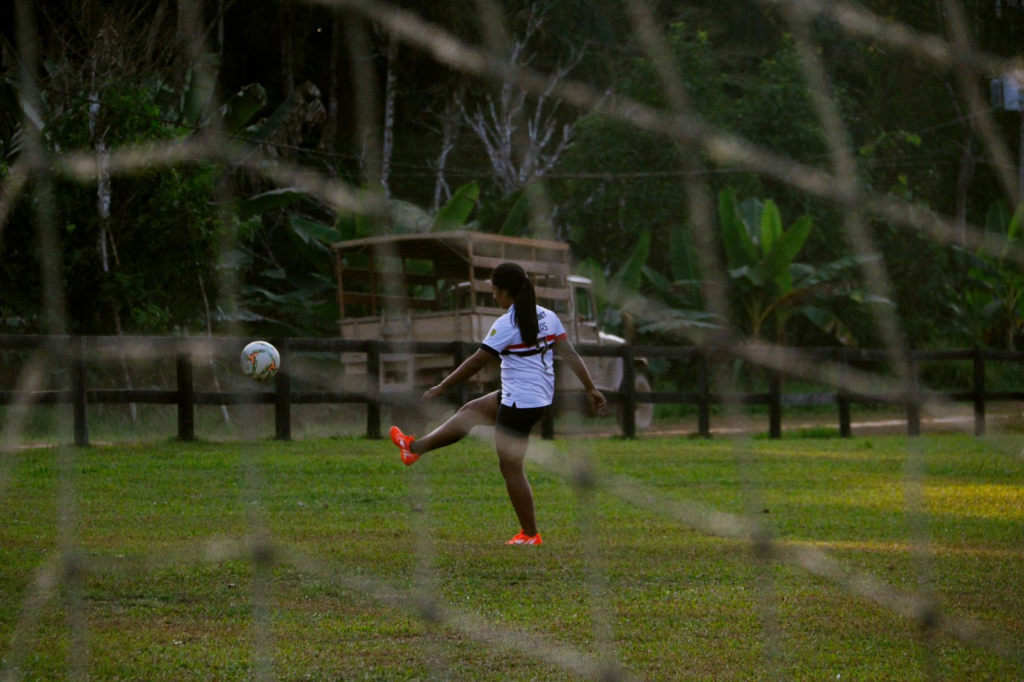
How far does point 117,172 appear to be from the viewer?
33.3 feet

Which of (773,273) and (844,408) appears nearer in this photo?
(844,408)

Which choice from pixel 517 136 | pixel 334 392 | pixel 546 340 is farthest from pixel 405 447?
pixel 517 136

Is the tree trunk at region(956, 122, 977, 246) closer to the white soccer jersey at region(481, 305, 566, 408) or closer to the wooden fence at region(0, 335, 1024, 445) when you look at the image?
the wooden fence at region(0, 335, 1024, 445)

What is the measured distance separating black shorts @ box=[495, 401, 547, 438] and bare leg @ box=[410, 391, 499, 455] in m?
0.18

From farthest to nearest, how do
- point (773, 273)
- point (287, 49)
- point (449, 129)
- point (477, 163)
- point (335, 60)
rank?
point (477, 163)
point (449, 129)
point (773, 273)
point (335, 60)
point (287, 49)

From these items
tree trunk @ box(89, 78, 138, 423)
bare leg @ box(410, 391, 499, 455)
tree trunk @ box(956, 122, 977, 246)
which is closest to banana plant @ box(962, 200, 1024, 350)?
tree trunk @ box(956, 122, 977, 246)

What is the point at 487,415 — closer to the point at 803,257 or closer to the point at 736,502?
the point at 736,502

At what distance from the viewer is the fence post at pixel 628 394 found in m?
11.4

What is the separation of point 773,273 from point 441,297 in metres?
4.16

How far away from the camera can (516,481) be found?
5184mm

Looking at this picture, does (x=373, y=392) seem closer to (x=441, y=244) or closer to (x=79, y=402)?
(x=79, y=402)

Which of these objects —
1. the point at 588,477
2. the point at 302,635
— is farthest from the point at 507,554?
the point at 588,477

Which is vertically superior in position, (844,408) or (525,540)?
(844,408)

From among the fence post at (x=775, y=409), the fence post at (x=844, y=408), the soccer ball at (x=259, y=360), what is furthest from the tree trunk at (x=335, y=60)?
the fence post at (x=844, y=408)
